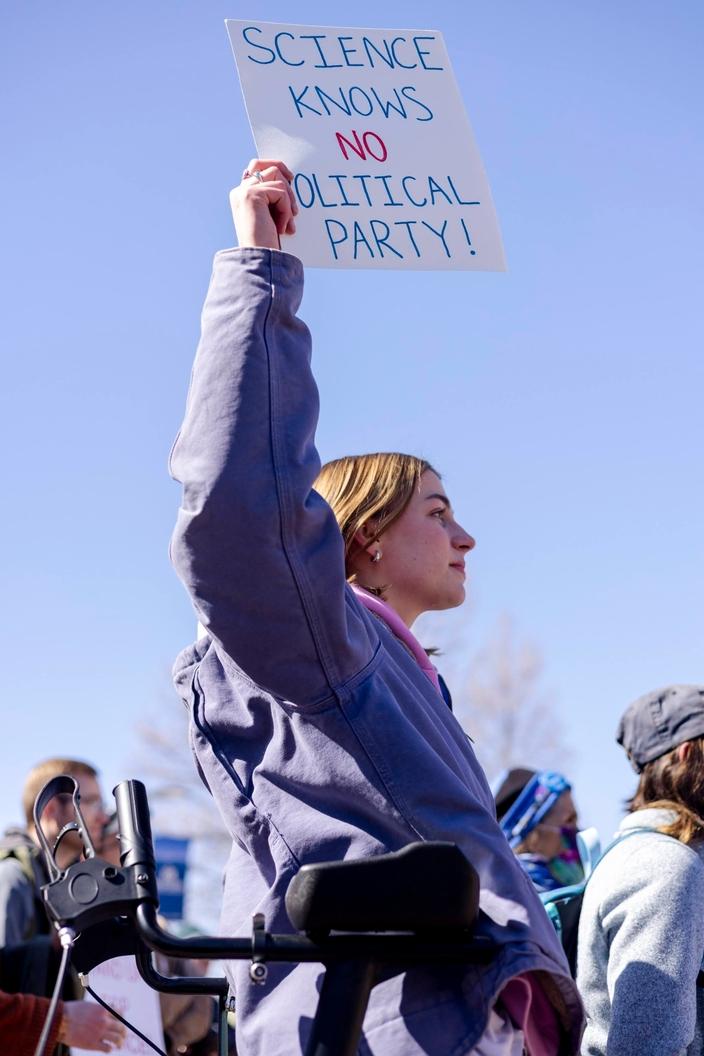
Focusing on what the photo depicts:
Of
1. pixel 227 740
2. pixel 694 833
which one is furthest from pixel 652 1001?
pixel 227 740

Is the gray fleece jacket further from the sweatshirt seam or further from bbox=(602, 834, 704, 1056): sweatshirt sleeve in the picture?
the sweatshirt seam

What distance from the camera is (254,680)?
202 centimetres

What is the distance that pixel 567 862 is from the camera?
6.05 meters

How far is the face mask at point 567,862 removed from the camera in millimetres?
5930

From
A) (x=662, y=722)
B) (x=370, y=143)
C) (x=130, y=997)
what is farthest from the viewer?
(x=130, y=997)

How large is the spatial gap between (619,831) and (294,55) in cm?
224

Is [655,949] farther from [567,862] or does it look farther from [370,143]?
[567,862]

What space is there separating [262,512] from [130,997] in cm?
327

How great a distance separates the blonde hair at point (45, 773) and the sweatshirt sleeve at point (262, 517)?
3299mm

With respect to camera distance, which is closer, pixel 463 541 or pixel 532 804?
pixel 463 541

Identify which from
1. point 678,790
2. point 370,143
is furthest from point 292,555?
point 678,790

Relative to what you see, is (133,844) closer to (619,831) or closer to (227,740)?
(227,740)

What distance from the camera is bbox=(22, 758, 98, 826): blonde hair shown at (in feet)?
16.8

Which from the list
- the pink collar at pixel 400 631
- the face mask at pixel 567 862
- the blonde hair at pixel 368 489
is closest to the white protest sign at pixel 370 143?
the blonde hair at pixel 368 489
